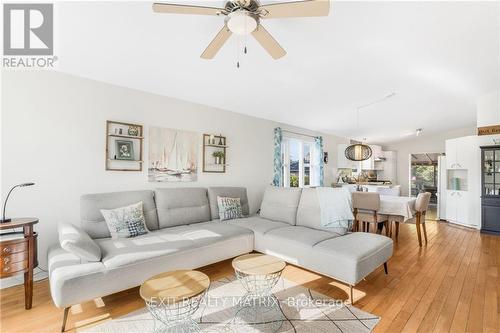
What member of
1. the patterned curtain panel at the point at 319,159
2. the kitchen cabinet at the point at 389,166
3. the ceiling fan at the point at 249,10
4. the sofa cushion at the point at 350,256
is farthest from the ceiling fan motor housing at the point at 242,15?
the kitchen cabinet at the point at 389,166

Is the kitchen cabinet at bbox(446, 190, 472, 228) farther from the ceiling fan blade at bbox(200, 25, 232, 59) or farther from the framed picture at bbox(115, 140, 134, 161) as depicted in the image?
the framed picture at bbox(115, 140, 134, 161)

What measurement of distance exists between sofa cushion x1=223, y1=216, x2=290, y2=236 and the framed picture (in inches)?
68.5

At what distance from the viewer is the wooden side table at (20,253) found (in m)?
2.05

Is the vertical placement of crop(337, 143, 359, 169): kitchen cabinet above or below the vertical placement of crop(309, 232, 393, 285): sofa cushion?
above

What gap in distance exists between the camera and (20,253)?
214 centimetres

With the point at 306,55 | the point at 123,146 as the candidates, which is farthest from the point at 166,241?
the point at 306,55

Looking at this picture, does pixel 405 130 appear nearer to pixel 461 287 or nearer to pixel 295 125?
pixel 295 125

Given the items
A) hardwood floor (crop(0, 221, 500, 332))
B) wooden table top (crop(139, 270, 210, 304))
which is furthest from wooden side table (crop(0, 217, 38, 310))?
wooden table top (crop(139, 270, 210, 304))

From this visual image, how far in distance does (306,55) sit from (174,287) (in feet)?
9.03

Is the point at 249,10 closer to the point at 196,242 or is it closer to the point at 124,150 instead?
the point at 196,242

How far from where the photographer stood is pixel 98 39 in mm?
2326

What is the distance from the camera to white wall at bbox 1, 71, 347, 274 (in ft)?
8.46

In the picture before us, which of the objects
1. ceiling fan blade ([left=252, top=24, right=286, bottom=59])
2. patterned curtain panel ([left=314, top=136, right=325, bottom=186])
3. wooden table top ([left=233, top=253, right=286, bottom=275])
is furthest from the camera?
patterned curtain panel ([left=314, top=136, right=325, bottom=186])

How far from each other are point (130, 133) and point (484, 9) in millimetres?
4111
